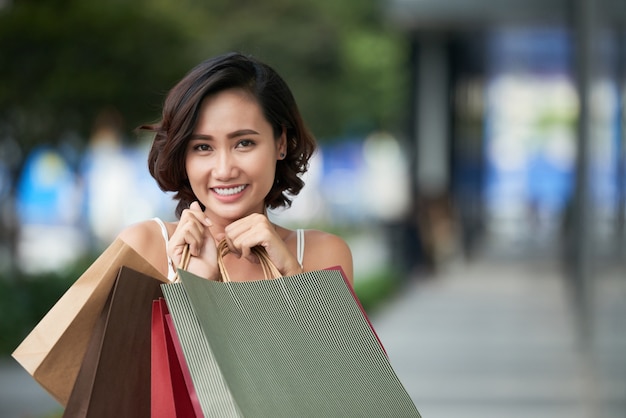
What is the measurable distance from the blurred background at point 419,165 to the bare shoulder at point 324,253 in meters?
0.54

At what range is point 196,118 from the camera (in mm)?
2518

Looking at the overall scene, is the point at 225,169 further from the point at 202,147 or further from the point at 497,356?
the point at 497,356

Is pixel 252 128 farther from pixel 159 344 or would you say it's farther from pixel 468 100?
pixel 468 100

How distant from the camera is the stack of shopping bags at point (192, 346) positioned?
215 cm

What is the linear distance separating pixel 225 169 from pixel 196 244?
0.59 feet

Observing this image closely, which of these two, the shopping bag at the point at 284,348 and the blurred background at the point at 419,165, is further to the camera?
the blurred background at the point at 419,165

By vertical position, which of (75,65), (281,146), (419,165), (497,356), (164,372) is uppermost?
(75,65)

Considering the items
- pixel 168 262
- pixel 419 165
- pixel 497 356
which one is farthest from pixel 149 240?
pixel 419 165

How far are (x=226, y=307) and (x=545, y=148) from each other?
165 feet

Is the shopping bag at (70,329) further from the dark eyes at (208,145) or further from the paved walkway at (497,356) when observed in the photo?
the paved walkway at (497,356)

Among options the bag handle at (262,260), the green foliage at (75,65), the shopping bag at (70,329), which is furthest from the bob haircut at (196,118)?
the green foliage at (75,65)

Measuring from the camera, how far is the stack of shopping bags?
215cm

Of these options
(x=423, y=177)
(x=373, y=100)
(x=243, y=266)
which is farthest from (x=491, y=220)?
(x=243, y=266)

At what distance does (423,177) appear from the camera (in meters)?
28.0
